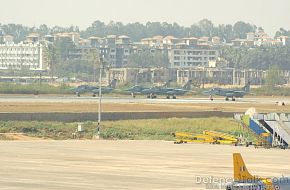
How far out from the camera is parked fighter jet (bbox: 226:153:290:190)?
53.0 meters

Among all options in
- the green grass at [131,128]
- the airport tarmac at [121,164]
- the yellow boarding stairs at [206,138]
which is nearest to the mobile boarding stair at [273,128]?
the yellow boarding stairs at [206,138]

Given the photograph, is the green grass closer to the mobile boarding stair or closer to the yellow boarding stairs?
the yellow boarding stairs

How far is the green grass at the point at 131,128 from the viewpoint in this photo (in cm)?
11425

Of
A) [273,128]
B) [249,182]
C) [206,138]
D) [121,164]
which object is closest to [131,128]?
[206,138]

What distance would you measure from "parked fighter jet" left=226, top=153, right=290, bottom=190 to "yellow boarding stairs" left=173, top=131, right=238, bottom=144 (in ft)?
161

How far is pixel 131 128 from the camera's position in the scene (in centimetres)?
12100

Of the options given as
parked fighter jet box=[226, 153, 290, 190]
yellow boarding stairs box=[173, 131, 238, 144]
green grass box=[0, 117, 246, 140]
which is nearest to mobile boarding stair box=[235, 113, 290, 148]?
yellow boarding stairs box=[173, 131, 238, 144]

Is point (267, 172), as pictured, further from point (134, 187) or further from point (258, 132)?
point (258, 132)

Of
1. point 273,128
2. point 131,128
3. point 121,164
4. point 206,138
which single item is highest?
point 273,128

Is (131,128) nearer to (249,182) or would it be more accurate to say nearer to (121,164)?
(121,164)

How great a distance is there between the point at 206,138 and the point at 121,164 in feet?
85.8

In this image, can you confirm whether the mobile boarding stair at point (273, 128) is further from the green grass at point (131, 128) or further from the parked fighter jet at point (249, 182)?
the parked fighter jet at point (249, 182)

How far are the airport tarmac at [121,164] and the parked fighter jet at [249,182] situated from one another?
33.0 ft

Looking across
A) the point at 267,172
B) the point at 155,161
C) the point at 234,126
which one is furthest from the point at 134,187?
the point at 234,126
